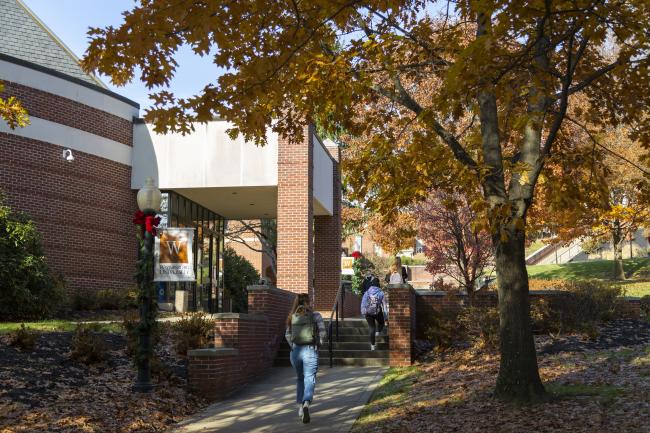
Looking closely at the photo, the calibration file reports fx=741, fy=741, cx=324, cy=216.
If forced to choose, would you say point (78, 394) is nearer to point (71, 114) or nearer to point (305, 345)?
point (305, 345)

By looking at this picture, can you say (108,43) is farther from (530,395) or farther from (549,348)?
(549,348)

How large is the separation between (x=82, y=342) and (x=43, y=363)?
2.79 ft

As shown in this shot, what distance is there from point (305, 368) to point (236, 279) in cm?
1914

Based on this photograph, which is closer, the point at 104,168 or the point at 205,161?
the point at 104,168

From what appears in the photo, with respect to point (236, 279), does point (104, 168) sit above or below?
above

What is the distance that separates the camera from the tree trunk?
30.8 feet

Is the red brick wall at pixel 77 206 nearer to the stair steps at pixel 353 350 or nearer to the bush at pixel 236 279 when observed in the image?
the bush at pixel 236 279

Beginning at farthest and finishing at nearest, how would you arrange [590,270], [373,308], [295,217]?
1. [590,270]
2. [295,217]
3. [373,308]

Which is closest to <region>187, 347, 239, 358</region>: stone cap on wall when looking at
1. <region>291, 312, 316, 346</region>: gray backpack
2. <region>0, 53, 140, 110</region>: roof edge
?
<region>291, 312, 316, 346</region>: gray backpack

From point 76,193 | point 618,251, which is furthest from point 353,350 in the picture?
point 618,251

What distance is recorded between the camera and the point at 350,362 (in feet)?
51.5

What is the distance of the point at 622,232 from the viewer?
36.7 m

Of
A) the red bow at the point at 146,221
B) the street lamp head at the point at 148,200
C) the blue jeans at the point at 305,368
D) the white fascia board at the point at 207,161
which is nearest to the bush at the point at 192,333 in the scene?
the red bow at the point at 146,221

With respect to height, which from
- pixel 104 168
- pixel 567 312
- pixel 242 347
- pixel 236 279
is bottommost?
pixel 242 347
